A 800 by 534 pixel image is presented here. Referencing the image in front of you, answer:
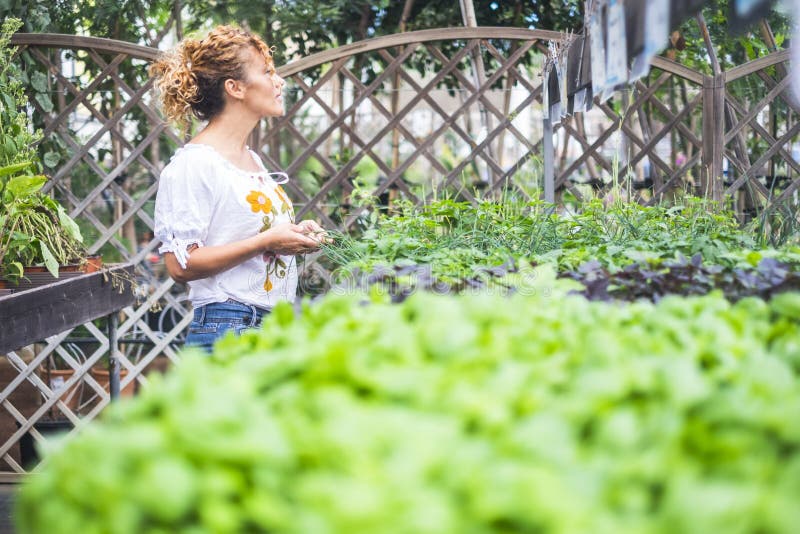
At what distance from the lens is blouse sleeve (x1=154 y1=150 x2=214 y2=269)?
73.4 inches

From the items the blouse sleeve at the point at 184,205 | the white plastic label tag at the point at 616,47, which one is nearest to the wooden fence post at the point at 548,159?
the white plastic label tag at the point at 616,47

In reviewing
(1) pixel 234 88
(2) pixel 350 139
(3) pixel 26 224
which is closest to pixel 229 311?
(1) pixel 234 88

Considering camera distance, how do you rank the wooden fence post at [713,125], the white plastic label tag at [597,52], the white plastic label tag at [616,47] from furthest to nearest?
the wooden fence post at [713,125] → the white plastic label tag at [597,52] → the white plastic label tag at [616,47]

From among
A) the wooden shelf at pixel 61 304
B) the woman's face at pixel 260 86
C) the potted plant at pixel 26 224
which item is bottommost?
the wooden shelf at pixel 61 304

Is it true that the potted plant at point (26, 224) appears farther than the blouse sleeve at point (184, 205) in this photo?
Yes

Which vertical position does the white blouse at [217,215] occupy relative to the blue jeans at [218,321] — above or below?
above

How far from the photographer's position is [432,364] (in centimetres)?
74

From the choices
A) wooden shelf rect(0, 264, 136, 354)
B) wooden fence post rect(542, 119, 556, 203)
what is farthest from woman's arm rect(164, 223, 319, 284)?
wooden fence post rect(542, 119, 556, 203)

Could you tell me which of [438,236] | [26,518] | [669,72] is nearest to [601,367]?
[26,518]

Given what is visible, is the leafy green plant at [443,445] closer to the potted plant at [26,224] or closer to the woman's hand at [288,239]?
the woman's hand at [288,239]

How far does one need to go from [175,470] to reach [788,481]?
446 mm

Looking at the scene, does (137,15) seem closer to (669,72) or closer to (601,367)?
(669,72)

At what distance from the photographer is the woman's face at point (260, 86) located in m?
2.01

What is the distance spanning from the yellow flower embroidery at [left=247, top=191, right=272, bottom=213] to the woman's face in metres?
0.23
